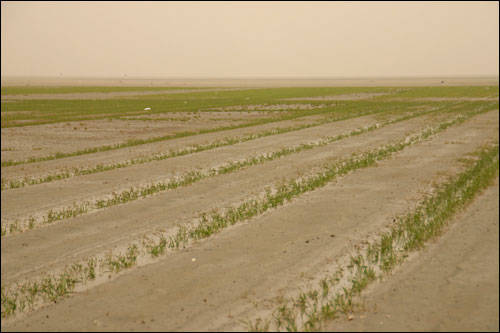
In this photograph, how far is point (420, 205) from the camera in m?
14.2

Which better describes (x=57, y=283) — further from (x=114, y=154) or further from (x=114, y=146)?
(x=114, y=146)

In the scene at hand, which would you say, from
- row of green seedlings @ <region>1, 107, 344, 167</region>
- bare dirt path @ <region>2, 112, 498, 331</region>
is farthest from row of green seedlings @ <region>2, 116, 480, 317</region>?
row of green seedlings @ <region>1, 107, 344, 167</region>

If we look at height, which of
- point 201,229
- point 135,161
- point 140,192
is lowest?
point 201,229

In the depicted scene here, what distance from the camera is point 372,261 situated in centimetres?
1019

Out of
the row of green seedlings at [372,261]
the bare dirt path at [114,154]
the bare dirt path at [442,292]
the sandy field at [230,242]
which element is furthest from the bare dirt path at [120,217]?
the bare dirt path at [442,292]

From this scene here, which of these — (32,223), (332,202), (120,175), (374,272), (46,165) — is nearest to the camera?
(374,272)

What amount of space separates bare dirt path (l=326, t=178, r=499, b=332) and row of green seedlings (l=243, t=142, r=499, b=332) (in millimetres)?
243

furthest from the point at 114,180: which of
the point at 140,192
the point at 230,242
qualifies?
the point at 230,242

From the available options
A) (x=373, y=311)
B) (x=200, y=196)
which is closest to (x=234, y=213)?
(x=200, y=196)

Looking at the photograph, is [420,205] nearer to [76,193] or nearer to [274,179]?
[274,179]

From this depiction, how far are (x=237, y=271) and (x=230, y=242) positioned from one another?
1.78m

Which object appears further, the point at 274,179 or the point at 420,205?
the point at 274,179

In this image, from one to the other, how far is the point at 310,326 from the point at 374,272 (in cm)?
241

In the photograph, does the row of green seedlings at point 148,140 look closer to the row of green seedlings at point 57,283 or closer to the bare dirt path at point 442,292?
the row of green seedlings at point 57,283
